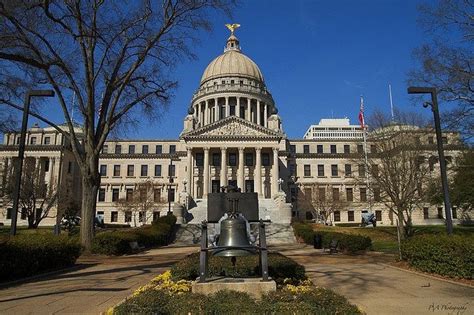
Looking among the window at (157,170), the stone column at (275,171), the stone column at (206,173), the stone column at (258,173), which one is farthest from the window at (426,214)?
the window at (157,170)

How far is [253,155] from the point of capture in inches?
2547

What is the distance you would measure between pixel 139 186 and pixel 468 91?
190 ft

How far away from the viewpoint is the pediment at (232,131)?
200 feet

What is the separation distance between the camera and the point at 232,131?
201 ft

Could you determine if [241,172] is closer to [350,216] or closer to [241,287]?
[350,216]

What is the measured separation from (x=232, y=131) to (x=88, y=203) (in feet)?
139

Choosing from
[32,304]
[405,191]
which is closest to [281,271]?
[32,304]

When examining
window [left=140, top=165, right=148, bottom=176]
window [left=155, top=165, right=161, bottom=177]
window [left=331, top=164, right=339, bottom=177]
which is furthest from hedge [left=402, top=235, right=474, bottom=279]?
window [left=140, top=165, right=148, bottom=176]

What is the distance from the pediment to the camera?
200ft

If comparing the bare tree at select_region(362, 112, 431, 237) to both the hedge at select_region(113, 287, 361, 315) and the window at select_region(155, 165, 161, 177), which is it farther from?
the window at select_region(155, 165, 161, 177)

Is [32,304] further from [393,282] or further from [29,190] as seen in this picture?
[29,190]

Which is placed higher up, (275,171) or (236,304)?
(275,171)

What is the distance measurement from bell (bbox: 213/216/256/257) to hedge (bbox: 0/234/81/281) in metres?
7.73

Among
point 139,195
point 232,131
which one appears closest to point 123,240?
point 232,131
